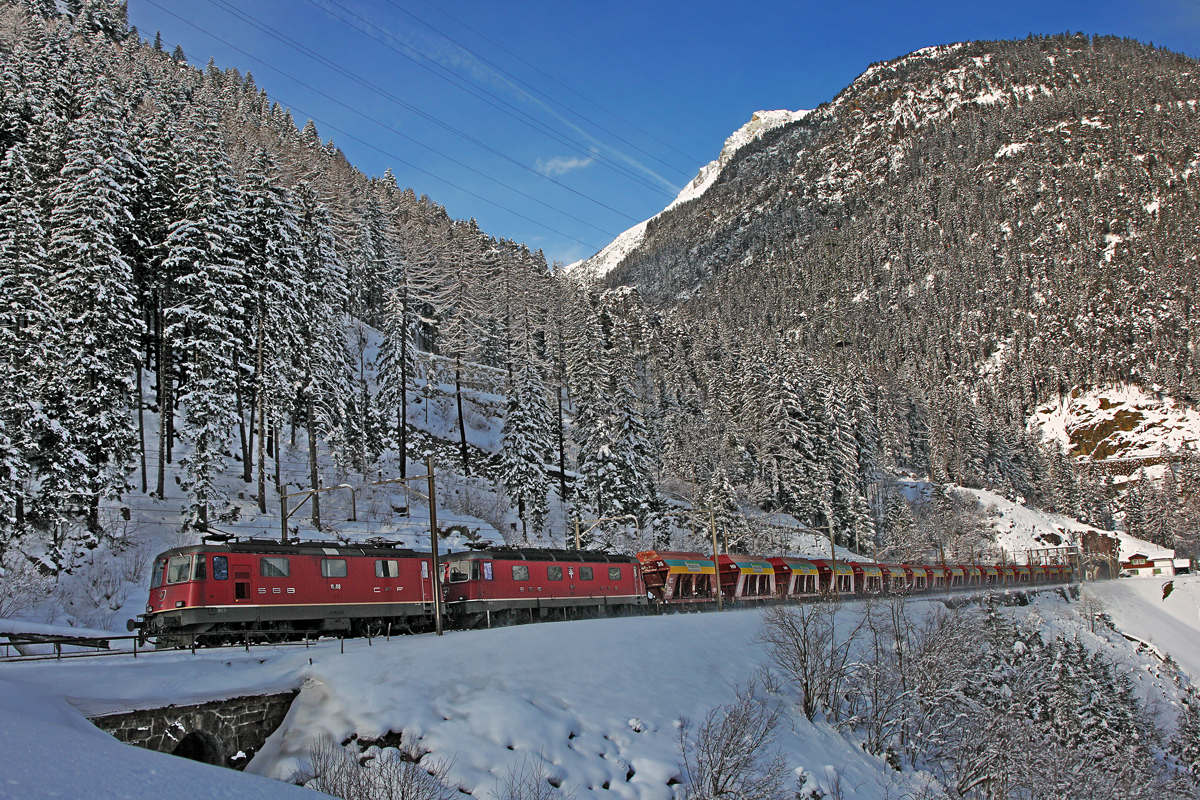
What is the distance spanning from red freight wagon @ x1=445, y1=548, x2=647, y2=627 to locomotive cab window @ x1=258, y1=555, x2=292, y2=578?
7.95 meters

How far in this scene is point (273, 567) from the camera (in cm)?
2472

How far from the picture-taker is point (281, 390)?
3812 cm

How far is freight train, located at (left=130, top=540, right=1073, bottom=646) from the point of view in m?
23.2

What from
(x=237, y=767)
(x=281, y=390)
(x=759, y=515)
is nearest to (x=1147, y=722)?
(x=759, y=515)

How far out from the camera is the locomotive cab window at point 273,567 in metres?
24.5

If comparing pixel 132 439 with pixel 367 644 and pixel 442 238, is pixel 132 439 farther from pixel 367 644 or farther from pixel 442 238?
pixel 442 238

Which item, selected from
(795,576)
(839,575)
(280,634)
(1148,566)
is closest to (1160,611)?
(1148,566)

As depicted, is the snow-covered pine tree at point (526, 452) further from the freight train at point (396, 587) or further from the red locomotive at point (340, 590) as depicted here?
the red locomotive at point (340, 590)

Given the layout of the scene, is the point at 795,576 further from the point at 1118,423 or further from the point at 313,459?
the point at 1118,423

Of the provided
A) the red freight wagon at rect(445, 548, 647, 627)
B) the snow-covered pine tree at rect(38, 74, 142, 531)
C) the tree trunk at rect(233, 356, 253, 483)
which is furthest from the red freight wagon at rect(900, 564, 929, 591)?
the snow-covered pine tree at rect(38, 74, 142, 531)

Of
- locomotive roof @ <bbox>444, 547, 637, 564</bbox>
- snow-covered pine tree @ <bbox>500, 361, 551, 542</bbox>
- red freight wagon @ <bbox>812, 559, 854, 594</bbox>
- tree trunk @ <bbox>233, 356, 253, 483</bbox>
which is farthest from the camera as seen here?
snow-covered pine tree @ <bbox>500, 361, 551, 542</bbox>

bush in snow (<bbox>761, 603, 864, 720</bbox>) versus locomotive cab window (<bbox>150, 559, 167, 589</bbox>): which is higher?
locomotive cab window (<bbox>150, 559, 167, 589</bbox>)

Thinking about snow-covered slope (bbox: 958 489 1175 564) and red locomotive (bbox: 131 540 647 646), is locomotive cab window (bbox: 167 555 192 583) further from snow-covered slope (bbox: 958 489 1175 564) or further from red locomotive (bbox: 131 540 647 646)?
snow-covered slope (bbox: 958 489 1175 564)

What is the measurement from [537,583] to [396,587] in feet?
25.4
